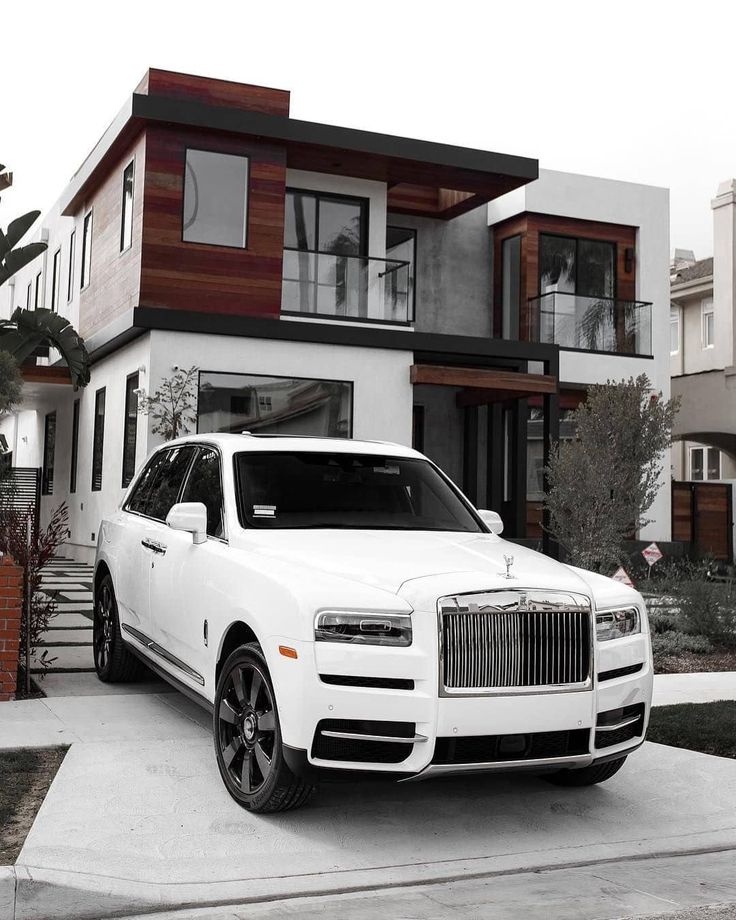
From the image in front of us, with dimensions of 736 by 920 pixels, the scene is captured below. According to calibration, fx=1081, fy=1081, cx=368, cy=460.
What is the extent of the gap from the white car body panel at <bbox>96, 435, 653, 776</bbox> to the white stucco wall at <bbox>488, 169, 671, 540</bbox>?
16.7 meters

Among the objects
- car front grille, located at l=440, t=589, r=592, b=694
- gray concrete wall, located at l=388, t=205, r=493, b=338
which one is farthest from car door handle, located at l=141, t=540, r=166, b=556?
gray concrete wall, located at l=388, t=205, r=493, b=338

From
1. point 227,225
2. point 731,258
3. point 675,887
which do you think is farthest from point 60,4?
point 731,258

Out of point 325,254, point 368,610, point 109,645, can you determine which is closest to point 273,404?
point 325,254

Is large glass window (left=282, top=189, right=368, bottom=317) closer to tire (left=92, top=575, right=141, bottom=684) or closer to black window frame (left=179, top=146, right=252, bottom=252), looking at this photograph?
black window frame (left=179, top=146, right=252, bottom=252)

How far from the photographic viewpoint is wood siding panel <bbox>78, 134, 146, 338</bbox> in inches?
686

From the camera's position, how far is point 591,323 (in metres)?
22.6

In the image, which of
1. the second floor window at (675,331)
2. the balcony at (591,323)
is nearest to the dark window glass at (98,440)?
the balcony at (591,323)

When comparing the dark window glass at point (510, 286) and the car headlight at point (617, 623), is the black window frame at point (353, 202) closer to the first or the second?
the dark window glass at point (510, 286)

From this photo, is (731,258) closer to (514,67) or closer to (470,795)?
(514,67)

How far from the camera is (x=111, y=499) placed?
18.8 m

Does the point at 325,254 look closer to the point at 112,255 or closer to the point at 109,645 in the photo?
the point at 112,255

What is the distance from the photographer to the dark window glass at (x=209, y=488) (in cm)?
638

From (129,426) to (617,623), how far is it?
13.7 metres

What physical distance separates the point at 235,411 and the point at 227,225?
317 cm
